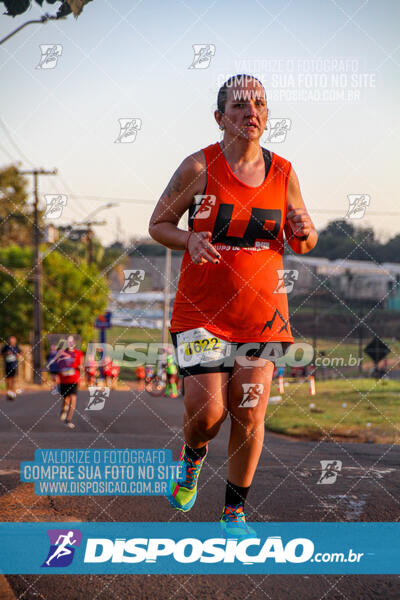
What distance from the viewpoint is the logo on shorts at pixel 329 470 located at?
189 inches

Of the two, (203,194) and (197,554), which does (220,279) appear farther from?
(197,554)

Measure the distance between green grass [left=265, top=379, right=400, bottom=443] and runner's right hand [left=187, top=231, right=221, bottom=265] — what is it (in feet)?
24.7

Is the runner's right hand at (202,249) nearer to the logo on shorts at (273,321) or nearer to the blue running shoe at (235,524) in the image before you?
the logo on shorts at (273,321)

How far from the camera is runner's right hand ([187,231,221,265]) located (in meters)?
2.88

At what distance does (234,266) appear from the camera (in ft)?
10.5

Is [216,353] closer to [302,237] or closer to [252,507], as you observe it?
[302,237]

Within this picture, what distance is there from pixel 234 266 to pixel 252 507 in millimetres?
1590

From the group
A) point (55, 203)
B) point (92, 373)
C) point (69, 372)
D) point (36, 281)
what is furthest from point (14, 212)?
point (55, 203)

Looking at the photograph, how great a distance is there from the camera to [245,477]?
3332 millimetres

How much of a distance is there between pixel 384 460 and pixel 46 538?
3.69 meters

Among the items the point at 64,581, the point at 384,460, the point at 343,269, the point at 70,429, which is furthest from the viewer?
the point at 343,269

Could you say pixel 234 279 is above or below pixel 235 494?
above

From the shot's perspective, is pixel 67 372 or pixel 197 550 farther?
pixel 67 372

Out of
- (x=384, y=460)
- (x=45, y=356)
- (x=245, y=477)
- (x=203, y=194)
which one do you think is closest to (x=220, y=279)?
(x=203, y=194)
